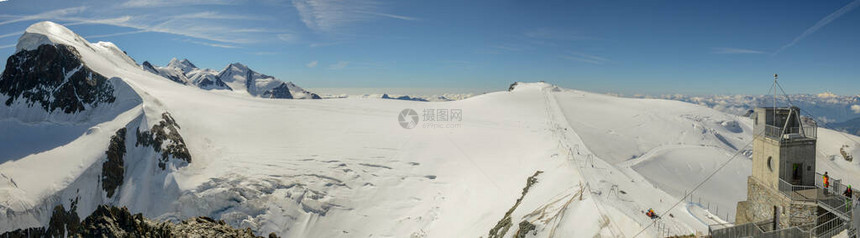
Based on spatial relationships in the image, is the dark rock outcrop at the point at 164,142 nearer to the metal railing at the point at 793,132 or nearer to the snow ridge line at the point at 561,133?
the snow ridge line at the point at 561,133

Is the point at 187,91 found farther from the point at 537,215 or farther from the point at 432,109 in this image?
the point at 537,215

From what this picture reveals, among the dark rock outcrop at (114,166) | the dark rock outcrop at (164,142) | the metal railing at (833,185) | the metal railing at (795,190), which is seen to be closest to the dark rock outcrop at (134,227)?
the metal railing at (795,190)

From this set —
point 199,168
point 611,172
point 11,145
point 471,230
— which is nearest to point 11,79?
point 11,145

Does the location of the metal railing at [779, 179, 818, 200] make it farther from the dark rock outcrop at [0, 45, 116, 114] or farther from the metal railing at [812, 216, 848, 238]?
the dark rock outcrop at [0, 45, 116, 114]

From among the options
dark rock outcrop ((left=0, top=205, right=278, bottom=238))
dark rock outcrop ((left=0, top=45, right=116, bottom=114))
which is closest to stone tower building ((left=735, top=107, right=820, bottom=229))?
dark rock outcrop ((left=0, top=205, right=278, bottom=238))

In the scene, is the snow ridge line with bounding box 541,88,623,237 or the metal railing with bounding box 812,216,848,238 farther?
the snow ridge line with bounding box 541,88,623,237

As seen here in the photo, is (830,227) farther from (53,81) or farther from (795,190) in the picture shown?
(53,81)

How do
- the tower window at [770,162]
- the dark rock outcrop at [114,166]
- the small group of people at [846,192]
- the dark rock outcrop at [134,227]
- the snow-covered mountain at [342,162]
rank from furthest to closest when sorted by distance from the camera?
1. the dark rock outcrop at [114,166]
2. the snow-covered mountain at [342,162]
3. the tower window at [770,162]
4. the dark rock outcrop at [134,227]
5. the small group of people at [846,192]
